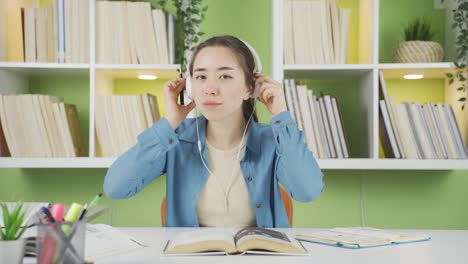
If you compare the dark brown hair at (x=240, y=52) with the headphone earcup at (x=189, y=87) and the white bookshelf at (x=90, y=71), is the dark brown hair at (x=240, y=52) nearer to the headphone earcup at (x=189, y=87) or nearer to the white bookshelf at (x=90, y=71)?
the headphone earcup at (x=189, y=87)

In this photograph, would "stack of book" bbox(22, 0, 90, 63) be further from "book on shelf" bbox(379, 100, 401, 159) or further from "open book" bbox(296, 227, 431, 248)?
"open book" bbox(296, 227, 431, 248)

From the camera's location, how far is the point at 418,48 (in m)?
2.41

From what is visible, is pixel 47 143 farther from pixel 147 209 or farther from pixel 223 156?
pixel 223 156

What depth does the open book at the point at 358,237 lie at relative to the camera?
52.2 inches

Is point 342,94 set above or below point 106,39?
below

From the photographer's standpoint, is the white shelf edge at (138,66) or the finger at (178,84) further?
the white shelf edge at (138,66)

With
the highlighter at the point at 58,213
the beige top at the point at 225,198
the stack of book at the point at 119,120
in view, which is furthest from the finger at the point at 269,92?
the highlighter at the point at 58,213

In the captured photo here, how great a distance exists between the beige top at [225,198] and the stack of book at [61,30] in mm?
976

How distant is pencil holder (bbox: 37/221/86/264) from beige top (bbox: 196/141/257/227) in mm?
872

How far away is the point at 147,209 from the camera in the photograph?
2.78 metres

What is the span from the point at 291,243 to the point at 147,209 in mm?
1628

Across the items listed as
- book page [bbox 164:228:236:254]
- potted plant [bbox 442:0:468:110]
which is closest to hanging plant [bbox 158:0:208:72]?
potted plant [bbox 442:0:468:110]

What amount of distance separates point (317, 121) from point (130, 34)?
93 centimetres

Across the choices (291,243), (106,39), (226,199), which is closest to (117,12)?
(106,39)
